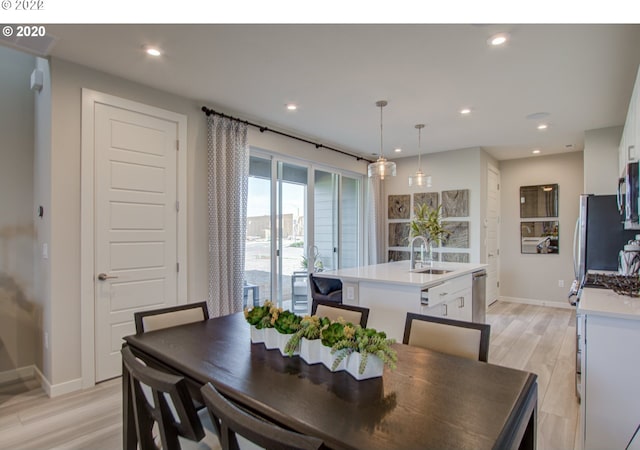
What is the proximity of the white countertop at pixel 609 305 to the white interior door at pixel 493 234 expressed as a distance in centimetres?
356

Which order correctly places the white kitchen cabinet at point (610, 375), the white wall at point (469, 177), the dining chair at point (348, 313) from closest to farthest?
the white kitchen cabinet at point (610, 375) → the dining chair at point (348, 313) → the white wall at point (469, 177)

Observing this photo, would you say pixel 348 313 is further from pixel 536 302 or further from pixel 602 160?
pixel 536 302

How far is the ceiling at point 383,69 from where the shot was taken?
232 cm

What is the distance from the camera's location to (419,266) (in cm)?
386

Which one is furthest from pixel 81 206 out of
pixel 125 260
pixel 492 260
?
pixel 492 260

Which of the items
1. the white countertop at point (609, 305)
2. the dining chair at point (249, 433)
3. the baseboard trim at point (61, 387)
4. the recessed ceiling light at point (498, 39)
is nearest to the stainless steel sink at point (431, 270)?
the white countertop at point (609, 305)

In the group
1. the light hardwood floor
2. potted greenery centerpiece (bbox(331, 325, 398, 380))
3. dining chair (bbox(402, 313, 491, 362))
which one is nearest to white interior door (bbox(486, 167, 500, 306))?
the light hardwood floor

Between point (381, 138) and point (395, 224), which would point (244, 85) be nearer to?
point (381, 138)

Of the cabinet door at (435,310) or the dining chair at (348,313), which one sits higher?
the dining chair at (348,313)

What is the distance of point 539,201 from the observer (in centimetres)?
602

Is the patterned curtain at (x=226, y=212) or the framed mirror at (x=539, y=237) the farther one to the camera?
the framed mirror at (x=539, y=237)

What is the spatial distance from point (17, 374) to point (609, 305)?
4595 mm

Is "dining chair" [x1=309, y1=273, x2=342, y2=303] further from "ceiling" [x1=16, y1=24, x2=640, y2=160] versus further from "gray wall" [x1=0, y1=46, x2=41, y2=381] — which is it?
"gray wall" [x1=0, y1=46, x2=41, y2=381]

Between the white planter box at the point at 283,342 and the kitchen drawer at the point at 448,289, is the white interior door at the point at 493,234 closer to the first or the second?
the kitchen drawer at the point at 448,289
